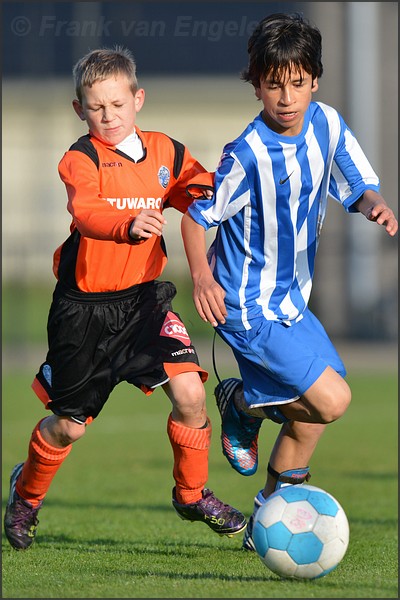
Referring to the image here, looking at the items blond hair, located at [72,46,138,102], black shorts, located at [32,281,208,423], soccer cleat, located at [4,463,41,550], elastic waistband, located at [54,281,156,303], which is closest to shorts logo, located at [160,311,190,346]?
black shorts, located at [32,281,208,423]

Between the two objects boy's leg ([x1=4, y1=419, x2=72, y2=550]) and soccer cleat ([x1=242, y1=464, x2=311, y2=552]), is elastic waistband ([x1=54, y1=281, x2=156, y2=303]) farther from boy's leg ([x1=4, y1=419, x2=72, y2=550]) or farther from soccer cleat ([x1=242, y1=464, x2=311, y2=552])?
soccer cleat ([x1=242, y1=464, x2=311, y2=552])

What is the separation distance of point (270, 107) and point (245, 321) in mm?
955

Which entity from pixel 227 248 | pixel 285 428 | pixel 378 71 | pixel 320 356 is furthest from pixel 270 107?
pixel 378 71

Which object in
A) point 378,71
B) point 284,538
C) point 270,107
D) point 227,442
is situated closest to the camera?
point 284,538

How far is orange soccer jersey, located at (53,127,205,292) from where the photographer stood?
5.09m

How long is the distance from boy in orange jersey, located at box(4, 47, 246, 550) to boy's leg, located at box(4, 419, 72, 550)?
17 centimetres

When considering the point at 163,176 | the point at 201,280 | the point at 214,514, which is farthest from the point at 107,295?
the point at 214,514

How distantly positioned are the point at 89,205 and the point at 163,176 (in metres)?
0.54

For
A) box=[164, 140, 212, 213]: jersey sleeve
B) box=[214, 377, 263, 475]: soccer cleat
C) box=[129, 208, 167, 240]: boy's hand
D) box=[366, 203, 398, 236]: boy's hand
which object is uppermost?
box=[164, 140, 212, 213]: jersey sleeve

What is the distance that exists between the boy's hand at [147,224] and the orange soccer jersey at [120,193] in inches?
18.7

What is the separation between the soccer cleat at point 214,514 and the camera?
5348 millimetres

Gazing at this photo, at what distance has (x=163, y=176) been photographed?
17.4 feet

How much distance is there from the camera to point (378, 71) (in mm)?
27797

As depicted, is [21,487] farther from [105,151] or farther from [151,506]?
[151,506]
